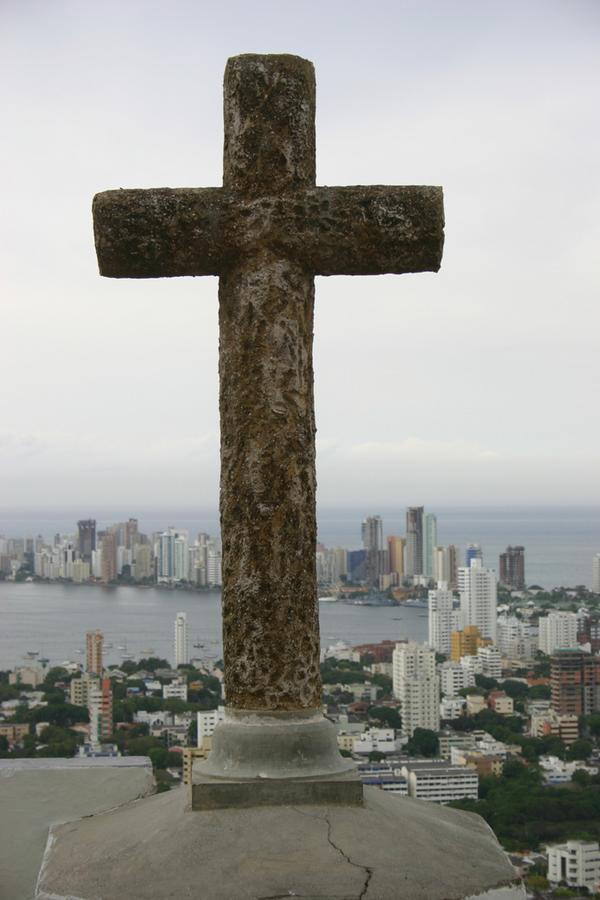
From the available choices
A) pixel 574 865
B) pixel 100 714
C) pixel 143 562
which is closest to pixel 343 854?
pixel 574 865

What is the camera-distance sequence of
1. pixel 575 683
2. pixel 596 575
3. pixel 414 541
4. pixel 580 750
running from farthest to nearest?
pixel 414 541 < pixel 596 575 < pixel 575 683 < pixel 580 750

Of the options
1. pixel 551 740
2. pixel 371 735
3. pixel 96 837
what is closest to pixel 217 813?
pixel 96 837

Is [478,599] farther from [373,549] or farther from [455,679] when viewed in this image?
[455,679]

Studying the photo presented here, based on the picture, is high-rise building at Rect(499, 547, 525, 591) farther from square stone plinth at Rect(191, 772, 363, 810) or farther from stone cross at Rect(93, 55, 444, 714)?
square stone plinth at Rect(191, 772, 363, 810)

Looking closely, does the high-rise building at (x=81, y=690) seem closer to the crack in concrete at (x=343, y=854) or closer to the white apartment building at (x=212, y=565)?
the crack in concrete at (x=343, y=854)

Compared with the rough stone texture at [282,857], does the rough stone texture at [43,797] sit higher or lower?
lower

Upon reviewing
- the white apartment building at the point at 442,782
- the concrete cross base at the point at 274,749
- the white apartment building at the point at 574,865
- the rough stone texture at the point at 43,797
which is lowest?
the white apartment building at the point at 574,865

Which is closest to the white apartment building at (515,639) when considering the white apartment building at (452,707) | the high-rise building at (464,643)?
the high-rise building at (464,643)

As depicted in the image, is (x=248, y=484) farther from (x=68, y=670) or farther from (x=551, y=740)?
(x=68, y=670)
